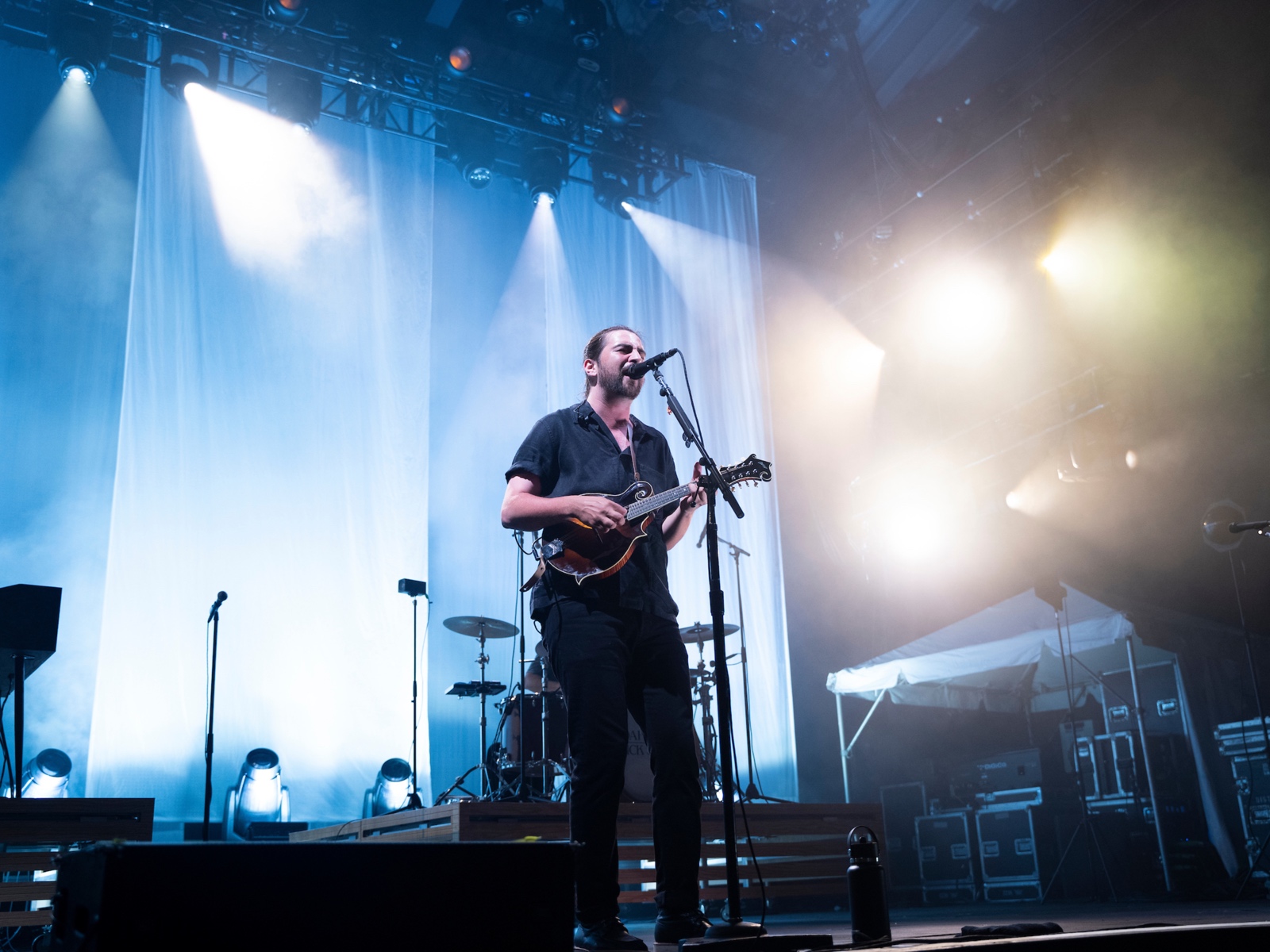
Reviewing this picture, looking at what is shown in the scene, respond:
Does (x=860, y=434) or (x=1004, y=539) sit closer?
(x=1004, y=539)

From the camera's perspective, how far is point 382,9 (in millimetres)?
8227

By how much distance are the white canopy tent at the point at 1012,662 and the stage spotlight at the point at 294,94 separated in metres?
6.14

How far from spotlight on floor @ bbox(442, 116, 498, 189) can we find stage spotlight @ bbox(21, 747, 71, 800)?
546 centimetres

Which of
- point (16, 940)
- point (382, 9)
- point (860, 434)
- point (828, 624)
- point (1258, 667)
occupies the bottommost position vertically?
point (16, 940)

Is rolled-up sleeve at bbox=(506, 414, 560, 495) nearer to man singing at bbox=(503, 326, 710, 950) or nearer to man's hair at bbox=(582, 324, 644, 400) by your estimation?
man singing at bbox=(503, 326, 710, 950)

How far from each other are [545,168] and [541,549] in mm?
6724

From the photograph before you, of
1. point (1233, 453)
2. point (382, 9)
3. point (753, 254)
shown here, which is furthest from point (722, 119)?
point (1233, 453)

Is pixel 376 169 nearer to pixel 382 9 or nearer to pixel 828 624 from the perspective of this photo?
pixel 382 9

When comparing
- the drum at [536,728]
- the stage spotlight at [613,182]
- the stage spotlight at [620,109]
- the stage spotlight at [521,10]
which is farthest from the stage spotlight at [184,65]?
the drum at [536,728]

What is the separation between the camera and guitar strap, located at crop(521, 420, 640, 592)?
8.95 ft

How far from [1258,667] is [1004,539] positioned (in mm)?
2524

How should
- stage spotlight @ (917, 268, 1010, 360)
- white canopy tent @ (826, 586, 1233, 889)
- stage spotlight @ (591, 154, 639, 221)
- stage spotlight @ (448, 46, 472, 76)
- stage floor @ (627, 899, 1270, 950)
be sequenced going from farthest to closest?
stage spotlight @ (591, 154, 639, 221) < stage spotlight @ (917, 268, 1010, 360) < stage spotlight @ (448, 46, 472, 76) < white canopy tent @ (826, 586, 1233, 889) < stage floor @ (627, 899, 1270, 950)

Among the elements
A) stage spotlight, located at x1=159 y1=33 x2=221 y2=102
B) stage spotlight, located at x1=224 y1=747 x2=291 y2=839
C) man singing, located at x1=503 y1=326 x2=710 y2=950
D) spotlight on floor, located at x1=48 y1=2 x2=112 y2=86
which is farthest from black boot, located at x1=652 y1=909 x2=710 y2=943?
spotlight on floor, located at x1=48 y1=2 x2=112 y2=86

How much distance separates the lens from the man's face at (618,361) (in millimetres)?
2926
